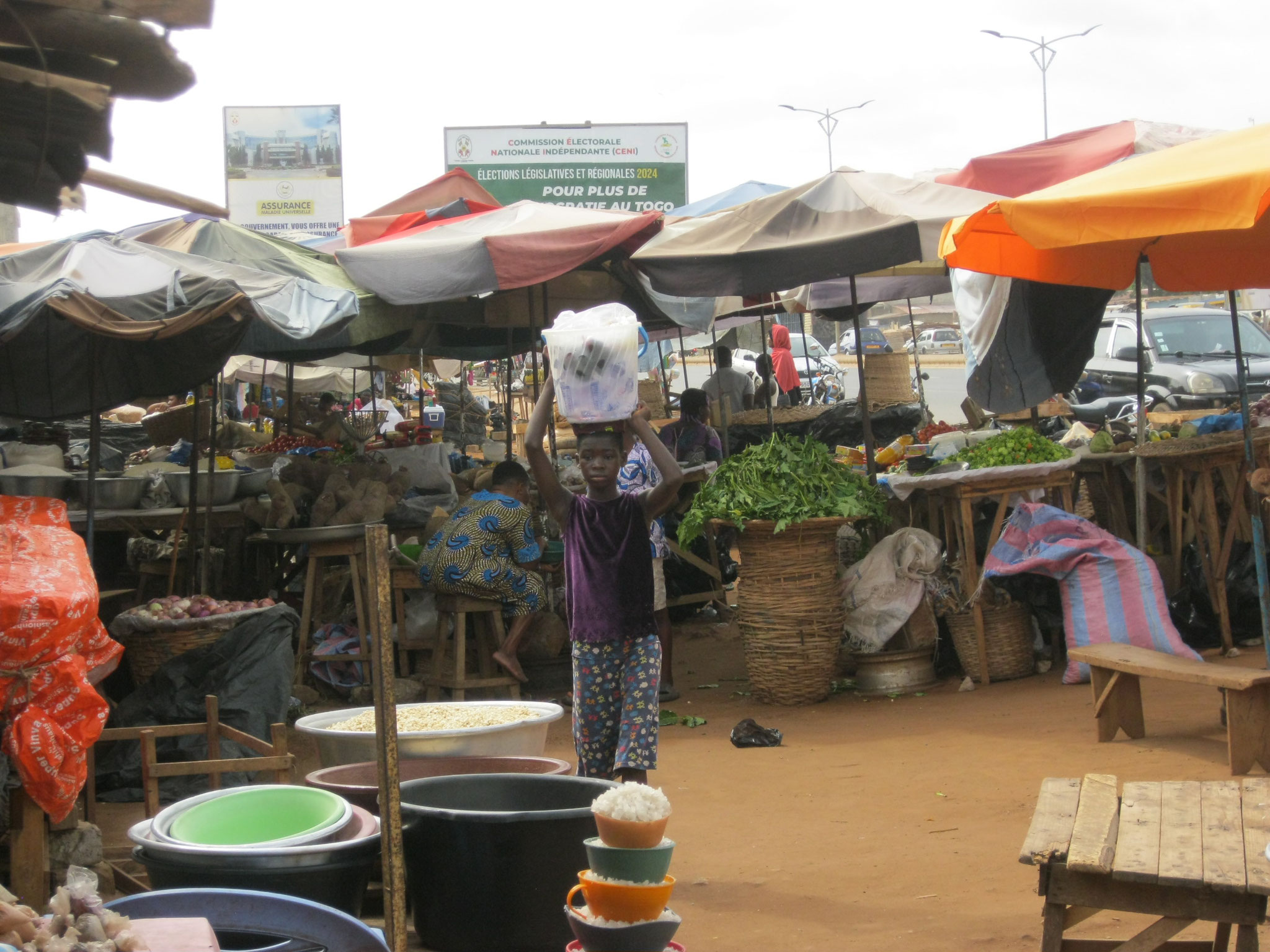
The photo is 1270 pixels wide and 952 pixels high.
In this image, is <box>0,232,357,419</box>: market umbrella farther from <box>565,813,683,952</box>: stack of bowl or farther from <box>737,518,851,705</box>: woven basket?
<box>565,813,683,952</box>: stack of bowl

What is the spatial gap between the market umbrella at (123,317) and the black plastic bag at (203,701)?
1442 mm

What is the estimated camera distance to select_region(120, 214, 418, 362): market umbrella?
7.73 metres

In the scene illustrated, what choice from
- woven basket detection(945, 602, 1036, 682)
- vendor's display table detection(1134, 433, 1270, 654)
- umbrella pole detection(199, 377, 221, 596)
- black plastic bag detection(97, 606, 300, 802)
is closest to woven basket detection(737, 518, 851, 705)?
woven basket detection(945, 602, 1036, 682)

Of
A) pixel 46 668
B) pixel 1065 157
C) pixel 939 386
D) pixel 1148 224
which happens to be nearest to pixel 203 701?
pixel 46 668

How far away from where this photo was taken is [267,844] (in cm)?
338

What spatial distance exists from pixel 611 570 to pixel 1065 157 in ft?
26.1

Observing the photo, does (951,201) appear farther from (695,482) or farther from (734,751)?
(734,751)

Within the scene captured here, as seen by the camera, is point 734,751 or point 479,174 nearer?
point 734,751

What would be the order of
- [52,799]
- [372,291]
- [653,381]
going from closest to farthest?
[52,799] < [372,291] < [653,381]

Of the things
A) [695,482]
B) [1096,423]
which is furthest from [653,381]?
[695,482]

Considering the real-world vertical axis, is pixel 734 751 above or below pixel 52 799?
below

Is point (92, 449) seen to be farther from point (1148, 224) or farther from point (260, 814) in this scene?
point (1148, 224)

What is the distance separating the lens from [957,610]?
736 cm

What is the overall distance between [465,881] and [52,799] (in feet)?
4.86
